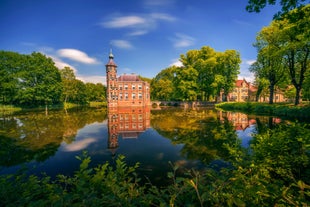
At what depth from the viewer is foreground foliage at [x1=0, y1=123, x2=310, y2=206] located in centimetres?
176

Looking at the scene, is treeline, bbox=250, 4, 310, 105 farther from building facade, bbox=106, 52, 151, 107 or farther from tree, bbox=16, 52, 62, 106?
tree, bbox=16, 52, 62, 106

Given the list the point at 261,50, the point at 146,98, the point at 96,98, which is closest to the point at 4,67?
the point at 146,98

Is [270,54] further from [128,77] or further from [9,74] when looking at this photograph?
[9,74]

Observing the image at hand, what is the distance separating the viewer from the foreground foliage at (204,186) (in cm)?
176

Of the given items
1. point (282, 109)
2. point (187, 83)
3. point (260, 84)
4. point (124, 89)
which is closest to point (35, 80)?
point (124, 89)

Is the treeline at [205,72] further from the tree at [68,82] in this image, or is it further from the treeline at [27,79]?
the tree at [68,82]

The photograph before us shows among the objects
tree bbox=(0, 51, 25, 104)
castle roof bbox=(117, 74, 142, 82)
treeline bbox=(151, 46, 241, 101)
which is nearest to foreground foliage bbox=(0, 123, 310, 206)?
treeline bbox=(151, 46, 241, 101)

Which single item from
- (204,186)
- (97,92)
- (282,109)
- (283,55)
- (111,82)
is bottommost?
(282,109)

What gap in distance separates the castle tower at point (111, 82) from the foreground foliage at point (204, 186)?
149 ft

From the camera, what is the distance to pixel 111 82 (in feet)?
157

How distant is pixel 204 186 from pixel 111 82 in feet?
159

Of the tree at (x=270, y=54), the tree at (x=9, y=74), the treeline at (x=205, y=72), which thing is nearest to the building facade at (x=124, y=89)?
the treeline at (x=205, y=72)

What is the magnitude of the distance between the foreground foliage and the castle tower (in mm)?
45388

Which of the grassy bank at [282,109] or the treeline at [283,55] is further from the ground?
the treeline at [283,55]
